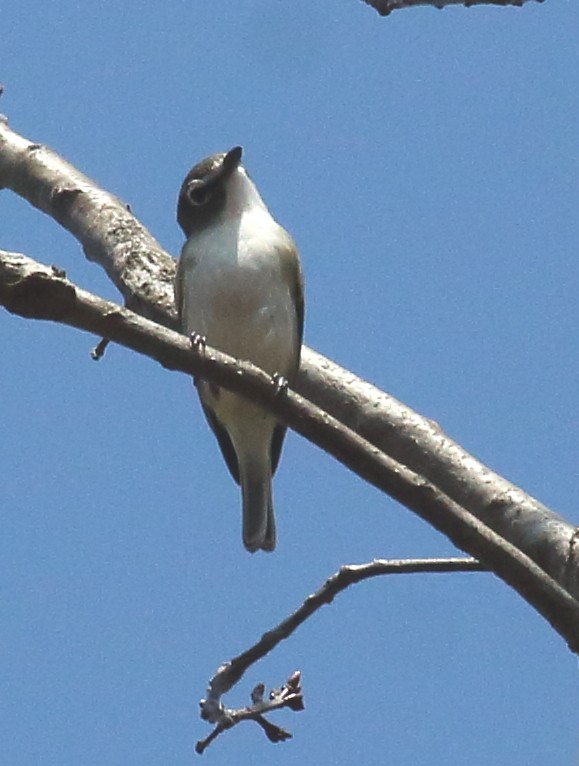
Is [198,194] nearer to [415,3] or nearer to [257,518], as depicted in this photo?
[257,518]

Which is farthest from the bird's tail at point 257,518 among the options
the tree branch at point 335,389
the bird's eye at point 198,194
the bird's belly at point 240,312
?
the bird's eye at point 198,194

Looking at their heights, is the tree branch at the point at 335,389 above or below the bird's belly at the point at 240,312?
below

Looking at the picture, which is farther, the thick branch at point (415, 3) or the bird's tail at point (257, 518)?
the bird's tail at point (257, 518)

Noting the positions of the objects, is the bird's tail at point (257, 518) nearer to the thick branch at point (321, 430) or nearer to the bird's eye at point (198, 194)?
the bird's eye at point (198, 194)

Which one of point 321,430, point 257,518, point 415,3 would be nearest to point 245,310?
point 257,518

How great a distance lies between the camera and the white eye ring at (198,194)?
709 centimetres

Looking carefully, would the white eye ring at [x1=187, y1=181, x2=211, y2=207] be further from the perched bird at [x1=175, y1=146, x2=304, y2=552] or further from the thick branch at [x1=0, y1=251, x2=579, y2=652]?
the thick branch at [x1=0, y1=251, x2=579, y2=652]

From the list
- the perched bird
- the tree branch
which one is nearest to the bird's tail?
the perched bird

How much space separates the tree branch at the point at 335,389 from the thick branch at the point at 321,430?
430mm

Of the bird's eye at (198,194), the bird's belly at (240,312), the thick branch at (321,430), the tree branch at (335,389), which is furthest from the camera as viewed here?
the bird's eye at (198,194)

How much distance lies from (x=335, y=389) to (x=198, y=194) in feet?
7.60

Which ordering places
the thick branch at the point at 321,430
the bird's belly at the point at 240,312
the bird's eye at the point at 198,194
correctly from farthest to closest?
the bird's eye at the point at 198,194 → the bird's belly at the point at 240,312 → the thick branch at the point at 321,430

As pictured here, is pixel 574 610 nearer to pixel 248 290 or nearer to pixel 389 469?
pixel 389 469

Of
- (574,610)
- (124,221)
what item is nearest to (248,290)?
(124,221)
